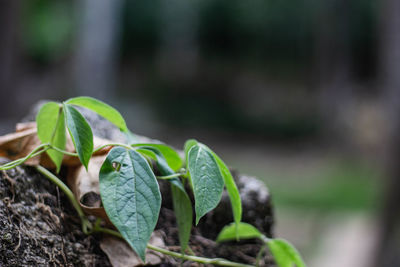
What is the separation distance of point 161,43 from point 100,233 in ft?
39.3

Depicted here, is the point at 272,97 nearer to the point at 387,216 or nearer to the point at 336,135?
the point at 336,135

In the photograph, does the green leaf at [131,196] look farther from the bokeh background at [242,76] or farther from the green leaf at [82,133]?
the bokeh background at [242,76]

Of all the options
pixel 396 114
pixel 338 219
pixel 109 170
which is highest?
pixel 109 170

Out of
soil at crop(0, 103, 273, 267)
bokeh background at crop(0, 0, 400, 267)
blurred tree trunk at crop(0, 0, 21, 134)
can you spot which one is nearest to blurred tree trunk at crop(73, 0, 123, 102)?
bokeh background at crop(0, 0, 400, 267)

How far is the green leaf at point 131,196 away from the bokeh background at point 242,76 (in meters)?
5.81

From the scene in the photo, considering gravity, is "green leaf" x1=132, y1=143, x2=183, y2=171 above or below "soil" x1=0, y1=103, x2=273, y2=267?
above

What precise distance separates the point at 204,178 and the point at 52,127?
240 millimetres

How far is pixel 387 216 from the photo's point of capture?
3.10 metres

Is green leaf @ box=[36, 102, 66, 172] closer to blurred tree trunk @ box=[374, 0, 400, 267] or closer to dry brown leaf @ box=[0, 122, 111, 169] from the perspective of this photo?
dry brown leaf @ box=[0, 122, 111, 169]

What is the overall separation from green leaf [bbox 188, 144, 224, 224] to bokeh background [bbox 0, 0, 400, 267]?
5.77 meters

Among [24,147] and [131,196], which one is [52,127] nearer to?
[24,147]

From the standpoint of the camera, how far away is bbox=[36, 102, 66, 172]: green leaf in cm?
65

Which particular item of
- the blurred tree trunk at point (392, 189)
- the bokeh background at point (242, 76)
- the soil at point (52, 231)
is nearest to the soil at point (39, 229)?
the soil at point (52, 231)

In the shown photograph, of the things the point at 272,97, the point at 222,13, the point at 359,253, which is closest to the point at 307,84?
the point at 272,97
